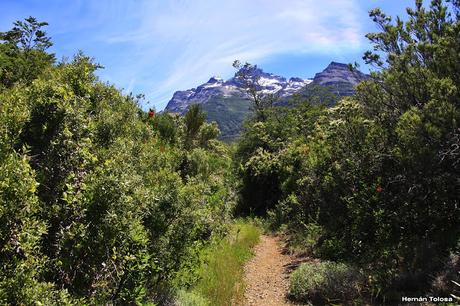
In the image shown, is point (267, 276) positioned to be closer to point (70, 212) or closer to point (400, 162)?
point (400, 162)

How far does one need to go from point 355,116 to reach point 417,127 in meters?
3.25

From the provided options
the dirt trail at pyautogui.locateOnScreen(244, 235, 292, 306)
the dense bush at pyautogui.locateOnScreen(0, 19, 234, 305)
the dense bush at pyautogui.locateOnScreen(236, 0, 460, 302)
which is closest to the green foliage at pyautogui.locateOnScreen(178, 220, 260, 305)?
the dirt trail at pyautogui.locateOnScreen(244, 235, 292, 306)

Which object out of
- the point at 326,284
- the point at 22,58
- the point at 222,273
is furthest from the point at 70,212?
the point at 22,58

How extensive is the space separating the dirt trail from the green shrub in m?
0.49

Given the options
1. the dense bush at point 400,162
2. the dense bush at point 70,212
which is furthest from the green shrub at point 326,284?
the dense bush at point 70,212

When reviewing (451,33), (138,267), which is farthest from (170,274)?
(451,33)

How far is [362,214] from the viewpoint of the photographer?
9484 mm

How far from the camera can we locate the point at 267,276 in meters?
11.7

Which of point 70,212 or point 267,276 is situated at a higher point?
point 70,212

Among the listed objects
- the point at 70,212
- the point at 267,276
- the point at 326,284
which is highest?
the point at 70,212

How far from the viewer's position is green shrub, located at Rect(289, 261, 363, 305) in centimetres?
852

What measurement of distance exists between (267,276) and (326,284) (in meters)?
3.07

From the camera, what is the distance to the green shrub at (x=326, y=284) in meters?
8.52

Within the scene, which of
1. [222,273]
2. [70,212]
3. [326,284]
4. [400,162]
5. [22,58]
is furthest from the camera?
[22,58]
